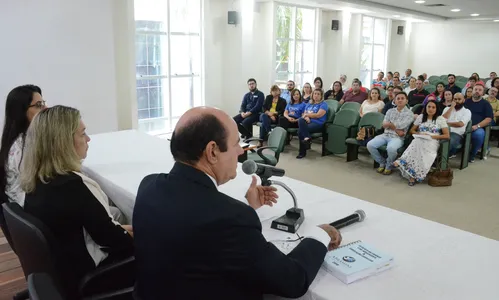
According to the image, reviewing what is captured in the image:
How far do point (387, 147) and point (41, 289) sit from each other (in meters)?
5.06

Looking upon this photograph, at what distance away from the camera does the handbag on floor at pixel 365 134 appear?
5949mm

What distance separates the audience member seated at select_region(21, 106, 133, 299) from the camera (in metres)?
1.68

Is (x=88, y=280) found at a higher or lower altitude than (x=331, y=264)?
lower

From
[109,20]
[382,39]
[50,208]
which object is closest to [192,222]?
[50,208]

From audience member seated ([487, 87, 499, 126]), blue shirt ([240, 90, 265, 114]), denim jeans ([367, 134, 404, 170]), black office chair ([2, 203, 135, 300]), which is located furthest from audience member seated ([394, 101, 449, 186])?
black office chair ([2, 203, 135, 300])

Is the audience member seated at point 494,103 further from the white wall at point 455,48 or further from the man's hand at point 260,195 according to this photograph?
the white wall at point 455,48

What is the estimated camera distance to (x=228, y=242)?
1.14 metres

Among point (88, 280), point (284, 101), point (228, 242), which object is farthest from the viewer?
point (284, 101)

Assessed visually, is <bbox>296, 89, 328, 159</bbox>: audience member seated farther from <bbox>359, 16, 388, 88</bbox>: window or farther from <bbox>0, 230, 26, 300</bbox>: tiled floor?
<bbox>359, 16, 388, 88</bbox>: window

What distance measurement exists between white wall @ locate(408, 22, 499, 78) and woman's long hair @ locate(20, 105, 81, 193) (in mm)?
17320

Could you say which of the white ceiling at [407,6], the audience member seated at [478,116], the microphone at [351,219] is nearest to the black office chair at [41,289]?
the microphone at [351,219]

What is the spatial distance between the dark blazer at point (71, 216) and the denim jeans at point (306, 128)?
5.01 meters

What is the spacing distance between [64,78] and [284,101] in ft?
11.9

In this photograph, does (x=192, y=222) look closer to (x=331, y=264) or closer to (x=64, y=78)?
(x=331, y=264)
